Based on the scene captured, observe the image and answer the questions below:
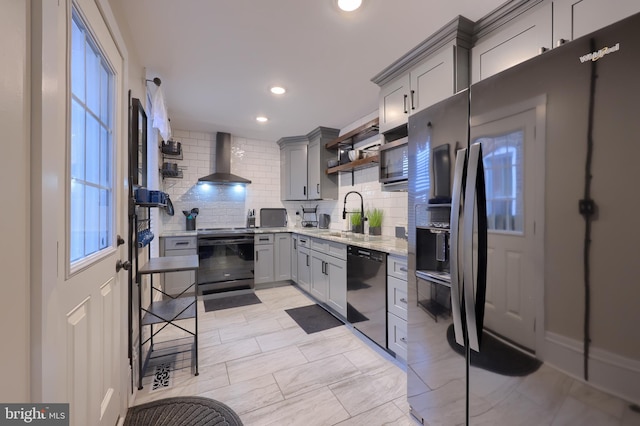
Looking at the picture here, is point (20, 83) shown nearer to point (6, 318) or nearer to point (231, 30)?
point (6, 318)

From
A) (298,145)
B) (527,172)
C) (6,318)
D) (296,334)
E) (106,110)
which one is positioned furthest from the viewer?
(298,145)

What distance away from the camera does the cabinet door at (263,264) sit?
398 cm

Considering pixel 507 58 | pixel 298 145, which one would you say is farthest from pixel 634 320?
pixel 298 145

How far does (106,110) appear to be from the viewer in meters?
1.37

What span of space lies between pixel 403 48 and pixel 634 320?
2.06 meters

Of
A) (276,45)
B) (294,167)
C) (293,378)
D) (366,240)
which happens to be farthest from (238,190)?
(293,378)

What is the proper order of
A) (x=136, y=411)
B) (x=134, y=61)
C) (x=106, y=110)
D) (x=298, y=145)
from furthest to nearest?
(x=298, y=145), (x=134, y=61), (x=136, y=411), (x=106, y=110)

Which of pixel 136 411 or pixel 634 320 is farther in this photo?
pixel 136 411

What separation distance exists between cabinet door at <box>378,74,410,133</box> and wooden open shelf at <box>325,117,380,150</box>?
1.07ft

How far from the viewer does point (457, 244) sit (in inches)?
45.9

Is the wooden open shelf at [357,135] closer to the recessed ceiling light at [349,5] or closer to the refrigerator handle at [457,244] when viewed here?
the recessed ceiling light at [349,5]

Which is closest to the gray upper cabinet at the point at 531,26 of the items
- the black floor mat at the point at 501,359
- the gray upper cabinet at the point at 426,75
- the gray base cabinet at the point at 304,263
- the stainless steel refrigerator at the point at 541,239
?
the gray upper cabinet at the point at 426,75

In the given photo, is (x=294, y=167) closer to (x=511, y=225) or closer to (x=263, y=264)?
(x=263, y=264)

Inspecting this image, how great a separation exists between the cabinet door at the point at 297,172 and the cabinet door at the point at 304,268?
3.13 feet
